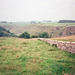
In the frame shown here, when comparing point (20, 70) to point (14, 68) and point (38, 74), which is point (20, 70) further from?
point (38, 74)

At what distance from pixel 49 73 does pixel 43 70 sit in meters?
0.64

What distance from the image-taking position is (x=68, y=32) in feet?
287

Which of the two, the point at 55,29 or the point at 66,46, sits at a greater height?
the point at 66,46

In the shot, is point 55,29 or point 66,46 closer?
point 66,46

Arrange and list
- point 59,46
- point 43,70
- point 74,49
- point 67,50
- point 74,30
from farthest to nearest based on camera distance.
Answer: point 74,30, point 59,46, point 67,50, point 74,49, point 43,70

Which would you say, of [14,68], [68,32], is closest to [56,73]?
[14,68]

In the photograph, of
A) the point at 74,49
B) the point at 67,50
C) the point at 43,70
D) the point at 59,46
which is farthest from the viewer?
the point at 59,46

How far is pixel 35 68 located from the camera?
26.7 ft

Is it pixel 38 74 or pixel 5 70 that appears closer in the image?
pixel 38 74

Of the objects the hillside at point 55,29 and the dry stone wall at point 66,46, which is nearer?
the dry stone wall at point 66,46

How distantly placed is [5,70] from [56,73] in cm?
409

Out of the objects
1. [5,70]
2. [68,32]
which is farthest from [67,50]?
[68,32]

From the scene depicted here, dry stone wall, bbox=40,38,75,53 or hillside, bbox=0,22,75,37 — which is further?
hillside, bbox=0,22,75,37

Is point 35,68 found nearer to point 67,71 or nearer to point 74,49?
point 67,71
